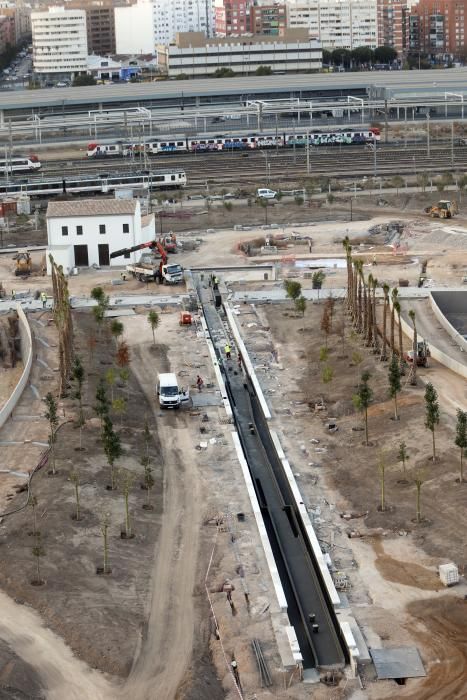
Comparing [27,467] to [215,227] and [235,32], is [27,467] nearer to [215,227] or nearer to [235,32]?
[215,227]

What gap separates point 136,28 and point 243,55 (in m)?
29.4

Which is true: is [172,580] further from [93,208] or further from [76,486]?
[93,208]

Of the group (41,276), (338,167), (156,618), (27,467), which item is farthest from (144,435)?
(338,167)

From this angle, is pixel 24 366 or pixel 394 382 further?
pixel 24 366

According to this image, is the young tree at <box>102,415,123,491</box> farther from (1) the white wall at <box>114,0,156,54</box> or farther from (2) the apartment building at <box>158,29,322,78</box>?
(1) the white wall at <box>114,0,156,54</box>

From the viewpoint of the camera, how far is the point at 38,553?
1991 cm

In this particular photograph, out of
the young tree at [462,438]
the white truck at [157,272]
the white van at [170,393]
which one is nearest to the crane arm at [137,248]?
the white truck at [157,272]

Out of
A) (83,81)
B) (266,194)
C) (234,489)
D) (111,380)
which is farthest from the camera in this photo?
(83,81)

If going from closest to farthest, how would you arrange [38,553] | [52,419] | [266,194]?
[38,553]
[52,419]
[266,194]

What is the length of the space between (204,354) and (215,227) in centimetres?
1728

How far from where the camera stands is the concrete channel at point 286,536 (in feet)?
60.8

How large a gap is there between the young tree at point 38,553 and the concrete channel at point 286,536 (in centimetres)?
306

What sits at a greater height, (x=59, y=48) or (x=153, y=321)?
(x=59, y=48)

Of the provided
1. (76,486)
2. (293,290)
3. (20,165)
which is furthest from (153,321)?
(20,165)
